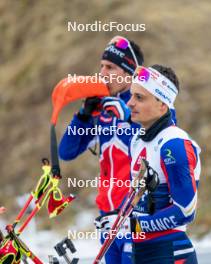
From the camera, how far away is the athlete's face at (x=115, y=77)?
16.7 ft

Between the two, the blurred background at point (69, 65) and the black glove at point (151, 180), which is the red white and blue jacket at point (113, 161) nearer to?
the black glove at point (151, 180)

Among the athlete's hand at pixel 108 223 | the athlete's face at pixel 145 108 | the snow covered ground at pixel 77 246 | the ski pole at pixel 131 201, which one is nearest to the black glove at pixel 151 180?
the ski pole at pixel 131 201

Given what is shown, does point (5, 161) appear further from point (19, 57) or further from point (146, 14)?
point (146, 14)

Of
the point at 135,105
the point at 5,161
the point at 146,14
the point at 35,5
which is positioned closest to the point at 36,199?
the point at 135,105

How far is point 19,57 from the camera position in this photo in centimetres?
1238

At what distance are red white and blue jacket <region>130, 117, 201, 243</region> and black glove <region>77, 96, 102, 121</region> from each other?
106 cm

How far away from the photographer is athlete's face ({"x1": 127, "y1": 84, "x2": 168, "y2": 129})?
13.3 feet

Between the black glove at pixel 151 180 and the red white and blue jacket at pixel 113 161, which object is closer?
the black glove at pixel 151 180

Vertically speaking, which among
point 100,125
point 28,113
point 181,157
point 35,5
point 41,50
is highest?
point 35,5

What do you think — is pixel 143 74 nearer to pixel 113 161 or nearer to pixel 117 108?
pixel 117 108

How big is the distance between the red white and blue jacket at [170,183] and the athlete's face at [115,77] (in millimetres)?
1014

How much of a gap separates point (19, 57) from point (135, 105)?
844cm

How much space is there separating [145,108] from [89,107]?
117 centimetres

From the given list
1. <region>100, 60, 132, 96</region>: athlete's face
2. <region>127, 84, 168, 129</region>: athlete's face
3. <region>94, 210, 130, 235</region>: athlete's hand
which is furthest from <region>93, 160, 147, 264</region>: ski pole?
<region>100, 60, 132, 96</region>: athlete's face
